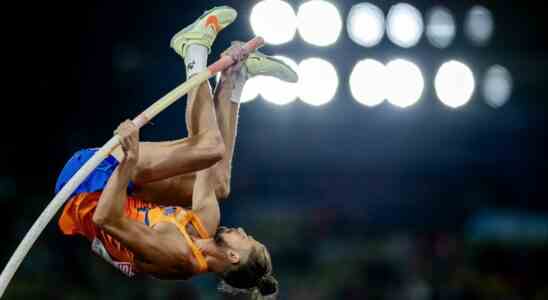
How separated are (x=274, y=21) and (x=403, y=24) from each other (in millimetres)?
1429

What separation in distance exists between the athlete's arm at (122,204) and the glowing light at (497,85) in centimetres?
750

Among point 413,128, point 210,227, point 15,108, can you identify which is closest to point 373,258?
point 413,128

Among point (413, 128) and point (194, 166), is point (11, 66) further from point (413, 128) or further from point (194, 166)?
point (194, 166)

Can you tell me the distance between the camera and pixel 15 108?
1036 centimetres

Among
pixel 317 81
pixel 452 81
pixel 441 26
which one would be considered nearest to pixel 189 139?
pixel 317 81

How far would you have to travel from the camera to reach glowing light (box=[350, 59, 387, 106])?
11227 millimetres

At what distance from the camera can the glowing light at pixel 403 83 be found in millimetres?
11281

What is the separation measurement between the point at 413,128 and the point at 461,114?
0.59 m

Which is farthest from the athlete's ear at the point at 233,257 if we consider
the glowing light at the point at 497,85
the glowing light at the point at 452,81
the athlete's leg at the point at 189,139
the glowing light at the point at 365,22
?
the glowing light at the point at 497,85

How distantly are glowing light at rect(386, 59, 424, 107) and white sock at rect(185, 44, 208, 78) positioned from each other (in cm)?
614

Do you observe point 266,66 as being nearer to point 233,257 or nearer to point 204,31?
point 204,31

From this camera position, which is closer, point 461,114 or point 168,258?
point 168,258

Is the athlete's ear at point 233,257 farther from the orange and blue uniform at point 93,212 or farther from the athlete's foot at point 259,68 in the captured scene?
the athlete's foot at point 259,68

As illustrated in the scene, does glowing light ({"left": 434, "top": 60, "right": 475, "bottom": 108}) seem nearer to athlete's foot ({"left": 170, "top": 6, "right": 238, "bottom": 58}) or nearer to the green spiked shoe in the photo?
the green spiked shoe
